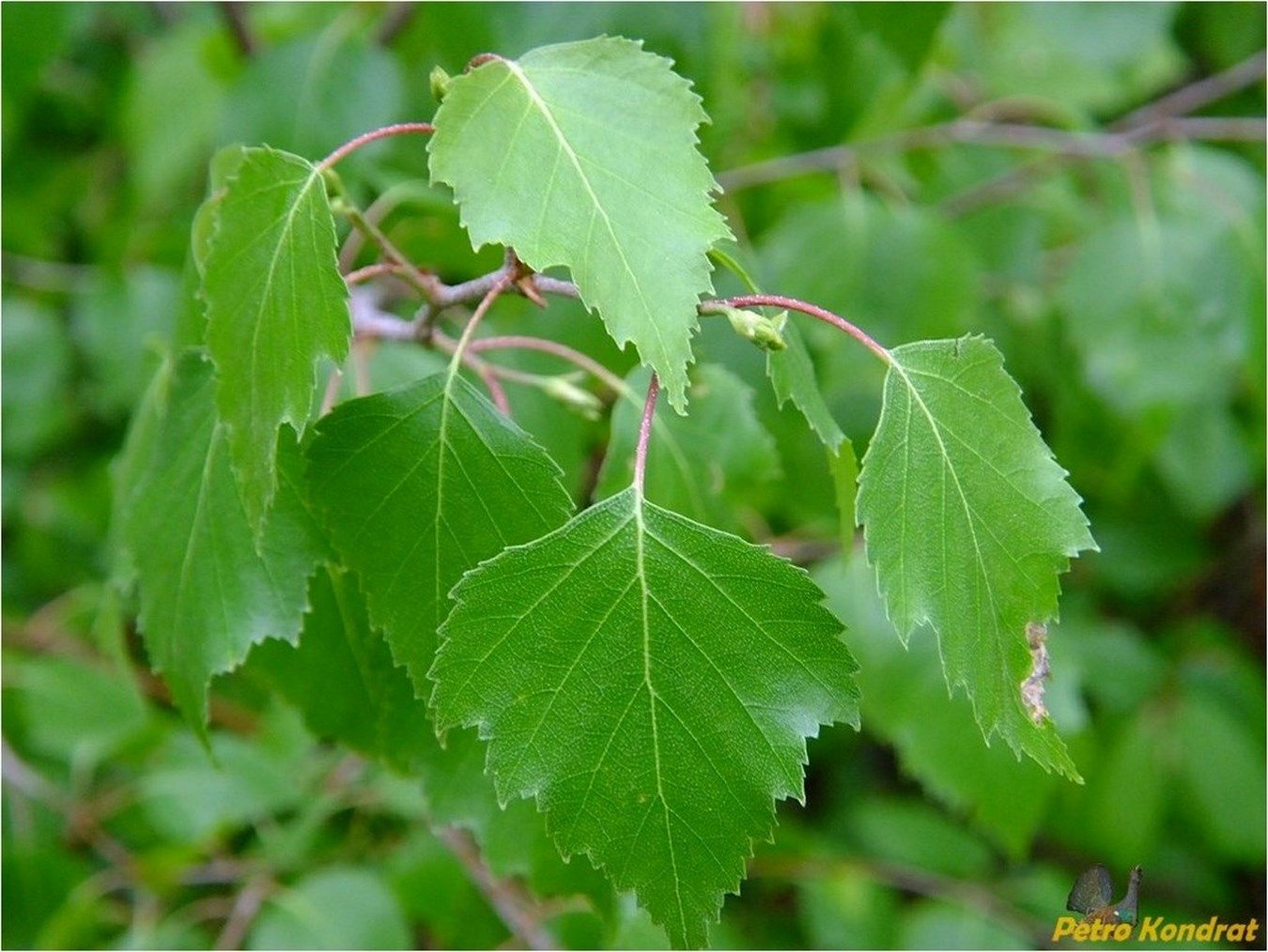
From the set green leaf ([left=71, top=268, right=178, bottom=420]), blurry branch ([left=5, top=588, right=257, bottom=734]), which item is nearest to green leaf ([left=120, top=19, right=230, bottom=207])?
green leaf ([left=71, top=268, right=178, bottom=420])

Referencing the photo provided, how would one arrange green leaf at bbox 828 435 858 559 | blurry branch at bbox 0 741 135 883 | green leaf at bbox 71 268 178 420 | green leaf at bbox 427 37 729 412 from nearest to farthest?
green leaf at bbox 427 37 729 412 < green leaf at bbox 828 435 858 559 < blurry branch at bbox 0 741 135 883 < green leaf at bbox 71 268 178 420

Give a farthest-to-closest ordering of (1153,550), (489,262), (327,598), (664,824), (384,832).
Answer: (1153,550) < (384,832) < (489,262) < (327,598) < (664,824)

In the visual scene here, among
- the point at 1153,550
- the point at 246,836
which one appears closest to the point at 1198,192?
the point at 1153,550

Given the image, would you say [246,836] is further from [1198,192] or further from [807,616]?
[1198,192]

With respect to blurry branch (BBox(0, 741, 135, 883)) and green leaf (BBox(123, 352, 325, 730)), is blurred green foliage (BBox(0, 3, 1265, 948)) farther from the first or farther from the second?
green leaf (BBox(123, 352, 325, 730))

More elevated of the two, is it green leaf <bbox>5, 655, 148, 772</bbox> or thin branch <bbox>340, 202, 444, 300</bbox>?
thin branch <bbox>340, 202, 444, 300</bbox>

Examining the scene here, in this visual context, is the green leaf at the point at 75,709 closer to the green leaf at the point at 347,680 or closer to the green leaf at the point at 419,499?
the green leaf at the point at 347,680

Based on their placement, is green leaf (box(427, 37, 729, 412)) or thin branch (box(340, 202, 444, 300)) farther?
thin branch (box(340, 202, 444, 300))

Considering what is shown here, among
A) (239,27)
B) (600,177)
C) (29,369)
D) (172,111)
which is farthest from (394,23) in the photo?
(600,177)
